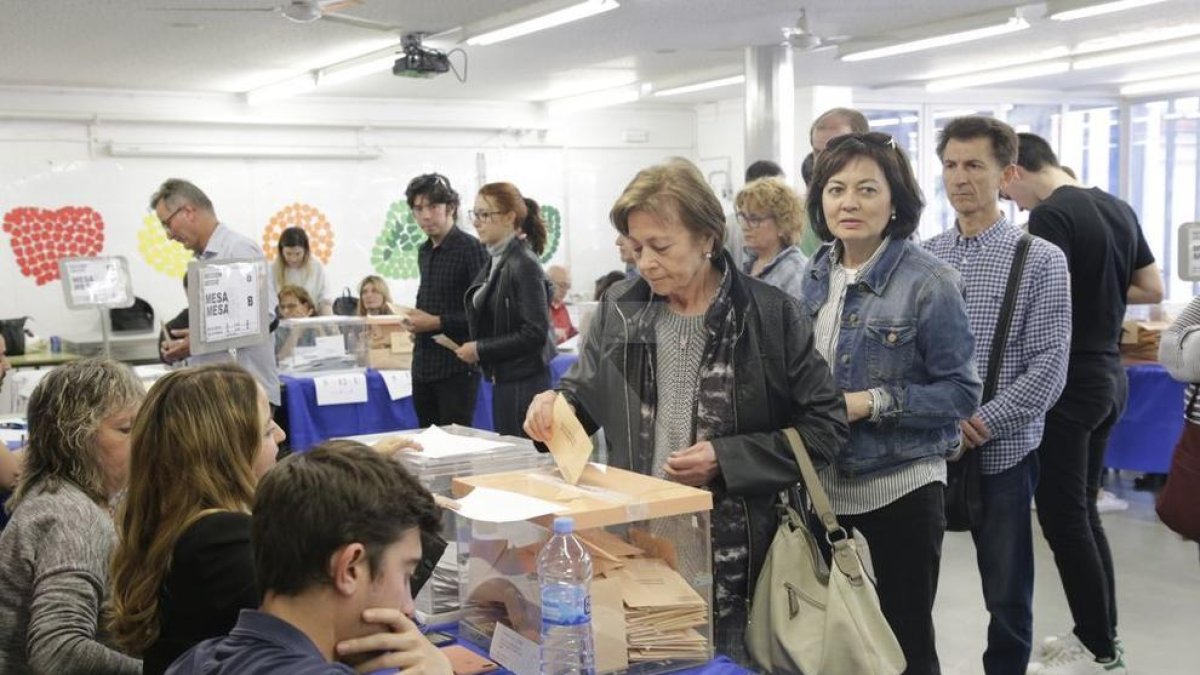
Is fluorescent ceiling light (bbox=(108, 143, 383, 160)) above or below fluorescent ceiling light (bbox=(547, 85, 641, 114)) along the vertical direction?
below

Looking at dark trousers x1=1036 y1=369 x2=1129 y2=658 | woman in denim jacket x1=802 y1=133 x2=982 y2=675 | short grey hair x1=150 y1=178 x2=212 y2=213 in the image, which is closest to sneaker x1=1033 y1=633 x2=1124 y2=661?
dark trousers x1=1036 y1=369 x2=1129 y2=658

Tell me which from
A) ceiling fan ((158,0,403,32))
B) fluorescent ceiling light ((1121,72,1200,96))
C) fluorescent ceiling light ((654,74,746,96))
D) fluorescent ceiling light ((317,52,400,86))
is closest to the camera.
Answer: ceiling fan ((158,0,403,32))

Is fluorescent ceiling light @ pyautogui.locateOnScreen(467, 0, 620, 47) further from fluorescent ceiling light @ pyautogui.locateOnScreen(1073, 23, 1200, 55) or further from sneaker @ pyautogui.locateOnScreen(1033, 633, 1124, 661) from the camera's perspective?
fluorescent ceiling light @ pyautogui.locateOnScreen(1073, 23, 1200, 55)

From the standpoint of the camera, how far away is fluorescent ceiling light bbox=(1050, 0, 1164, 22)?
6.93 meters

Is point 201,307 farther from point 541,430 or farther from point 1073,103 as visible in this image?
point 1073,103

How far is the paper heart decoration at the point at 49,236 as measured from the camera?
902 centimetres

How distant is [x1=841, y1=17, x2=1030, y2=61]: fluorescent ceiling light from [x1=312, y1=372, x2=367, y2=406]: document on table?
184 inches

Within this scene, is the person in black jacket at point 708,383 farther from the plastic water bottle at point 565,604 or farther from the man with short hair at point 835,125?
the man with short hair at point 835,125

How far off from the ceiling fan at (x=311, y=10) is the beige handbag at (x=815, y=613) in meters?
4.71

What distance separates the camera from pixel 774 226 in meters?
3.54

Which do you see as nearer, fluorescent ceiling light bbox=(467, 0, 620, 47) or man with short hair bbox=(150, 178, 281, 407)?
man with short hair bbox=(150, 178, 281, 407)

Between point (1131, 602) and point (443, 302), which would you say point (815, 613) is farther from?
point (443, 302)

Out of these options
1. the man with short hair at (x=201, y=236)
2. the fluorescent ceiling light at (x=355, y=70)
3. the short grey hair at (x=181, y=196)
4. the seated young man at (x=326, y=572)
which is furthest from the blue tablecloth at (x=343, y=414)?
the seated young man at (x=326, y=572)

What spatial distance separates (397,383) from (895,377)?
4156 millimetres
